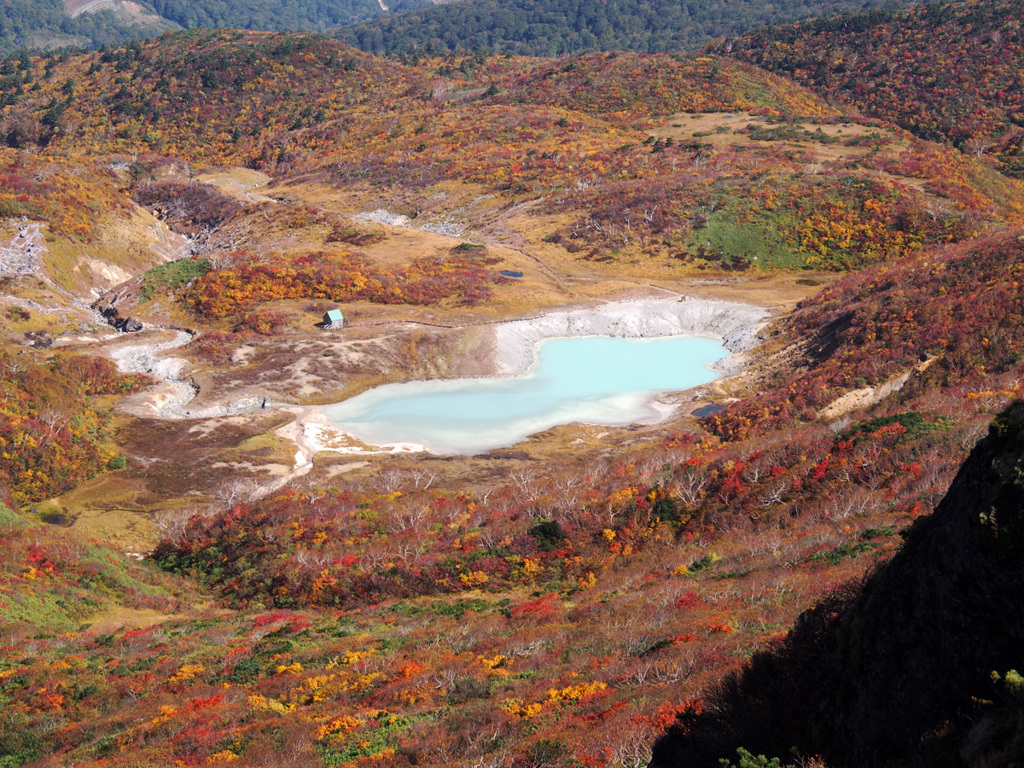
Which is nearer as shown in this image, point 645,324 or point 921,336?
point 921,336

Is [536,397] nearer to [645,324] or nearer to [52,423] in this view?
[645,324]

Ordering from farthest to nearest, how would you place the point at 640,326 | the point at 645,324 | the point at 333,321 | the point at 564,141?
the point at 564,141, the point at 645,324, the point at 640,326, the point at 333,321

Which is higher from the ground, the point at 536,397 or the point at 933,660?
the point at 933,660

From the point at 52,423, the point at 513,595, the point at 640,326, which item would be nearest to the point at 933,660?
the point at 513,595

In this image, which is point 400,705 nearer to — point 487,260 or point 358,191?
point 487,260

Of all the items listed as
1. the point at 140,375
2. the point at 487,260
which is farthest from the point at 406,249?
the point at 140,375

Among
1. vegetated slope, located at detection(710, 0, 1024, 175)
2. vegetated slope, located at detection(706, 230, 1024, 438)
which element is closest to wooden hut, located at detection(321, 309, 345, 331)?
vegetated slope, located at detection(706, 230, 1024, 438)

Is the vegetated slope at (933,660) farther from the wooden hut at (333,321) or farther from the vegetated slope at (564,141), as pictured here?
the vegetated slope at (564,141)
